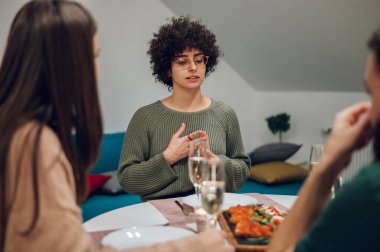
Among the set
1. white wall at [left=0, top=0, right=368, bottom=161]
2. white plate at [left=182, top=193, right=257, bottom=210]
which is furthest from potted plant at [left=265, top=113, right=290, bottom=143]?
white plate at [left=182, top=193, right=257, bottom=210]

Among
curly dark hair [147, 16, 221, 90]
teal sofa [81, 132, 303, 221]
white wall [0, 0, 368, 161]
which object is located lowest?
teal sofa [81, 132, 303, 221]

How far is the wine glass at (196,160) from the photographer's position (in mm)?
1455

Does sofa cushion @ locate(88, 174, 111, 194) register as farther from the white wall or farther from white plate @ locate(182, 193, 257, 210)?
white plate @ locate(182, 193, 257, 210)

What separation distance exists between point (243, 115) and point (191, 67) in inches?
114

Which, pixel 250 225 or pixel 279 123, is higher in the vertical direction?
pixel 250 225

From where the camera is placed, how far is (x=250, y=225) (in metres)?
1.27

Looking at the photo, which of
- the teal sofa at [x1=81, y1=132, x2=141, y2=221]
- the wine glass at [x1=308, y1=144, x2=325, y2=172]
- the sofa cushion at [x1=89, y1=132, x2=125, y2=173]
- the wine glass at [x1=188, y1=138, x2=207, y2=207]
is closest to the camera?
the wine glass at [x1=188, y1=138, x2=207, y2=207]

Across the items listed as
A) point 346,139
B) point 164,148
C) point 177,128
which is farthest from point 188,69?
point 346,139

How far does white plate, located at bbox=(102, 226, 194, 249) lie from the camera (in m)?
1.23

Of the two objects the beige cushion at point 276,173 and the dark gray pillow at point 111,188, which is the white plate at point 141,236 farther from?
the beige cushion at point 276,173

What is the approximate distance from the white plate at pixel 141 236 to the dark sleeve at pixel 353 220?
0.48 metres

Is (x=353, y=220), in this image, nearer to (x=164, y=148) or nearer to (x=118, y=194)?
(x=164, y=148)

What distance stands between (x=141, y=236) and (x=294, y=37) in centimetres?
308

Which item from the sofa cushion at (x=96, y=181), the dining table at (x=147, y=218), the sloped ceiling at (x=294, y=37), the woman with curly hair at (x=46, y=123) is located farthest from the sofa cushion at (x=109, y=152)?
the woman with curly hair at (x=46, y=123)
